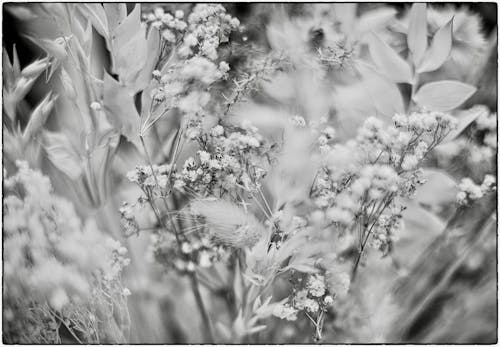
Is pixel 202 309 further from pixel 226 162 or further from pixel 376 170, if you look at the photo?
pixel 376 170

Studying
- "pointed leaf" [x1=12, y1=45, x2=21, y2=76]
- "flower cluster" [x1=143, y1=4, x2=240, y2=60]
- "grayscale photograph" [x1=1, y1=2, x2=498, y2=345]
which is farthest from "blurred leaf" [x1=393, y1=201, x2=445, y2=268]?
"pointed leaf" [x1=12, y1=45, x2=21, y2=76]

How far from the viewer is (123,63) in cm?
122

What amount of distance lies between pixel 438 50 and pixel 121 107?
81cm

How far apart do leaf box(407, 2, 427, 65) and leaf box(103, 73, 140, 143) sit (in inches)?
28.1

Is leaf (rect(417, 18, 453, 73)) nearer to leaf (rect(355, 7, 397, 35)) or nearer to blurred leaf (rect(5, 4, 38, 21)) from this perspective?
leaf (rect(355, 7, 397, 35))

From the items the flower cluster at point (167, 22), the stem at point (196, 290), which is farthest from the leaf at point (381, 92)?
the stem at point (196, 290)

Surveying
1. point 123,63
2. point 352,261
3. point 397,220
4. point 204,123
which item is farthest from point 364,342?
point 123,63

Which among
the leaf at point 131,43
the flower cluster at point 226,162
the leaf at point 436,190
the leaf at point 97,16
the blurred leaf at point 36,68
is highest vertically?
the leaf at point 97,16

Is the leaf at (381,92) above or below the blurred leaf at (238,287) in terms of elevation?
above

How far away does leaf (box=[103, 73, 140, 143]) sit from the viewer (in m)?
1.22

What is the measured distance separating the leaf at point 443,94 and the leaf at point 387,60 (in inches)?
1.9

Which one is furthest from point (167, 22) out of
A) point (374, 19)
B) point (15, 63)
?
point (374, 19)

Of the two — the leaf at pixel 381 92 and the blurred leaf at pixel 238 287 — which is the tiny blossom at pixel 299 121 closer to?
the leaf at pixel 381 92

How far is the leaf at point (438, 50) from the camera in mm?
1208
